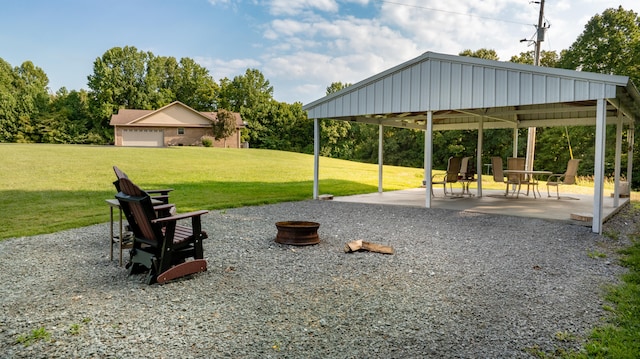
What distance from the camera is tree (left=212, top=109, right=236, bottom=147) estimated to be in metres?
34.2

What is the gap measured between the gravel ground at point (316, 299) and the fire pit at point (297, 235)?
140 millimetres

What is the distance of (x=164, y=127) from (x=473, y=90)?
31.3 metres

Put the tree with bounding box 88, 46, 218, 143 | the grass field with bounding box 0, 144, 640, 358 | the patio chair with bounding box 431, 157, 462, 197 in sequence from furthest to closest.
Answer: the tree with bounding box 88, 46, 218, 143 < the patio chair with bounding box 431, 157, 462, 197 < the grass field with bounding box 0, 144, 640, 358

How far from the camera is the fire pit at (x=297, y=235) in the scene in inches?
207

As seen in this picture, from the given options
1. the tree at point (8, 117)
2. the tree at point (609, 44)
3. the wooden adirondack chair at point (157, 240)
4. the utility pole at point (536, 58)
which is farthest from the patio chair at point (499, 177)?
the tree at point (8, 117)

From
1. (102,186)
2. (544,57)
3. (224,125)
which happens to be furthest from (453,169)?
(224,125)

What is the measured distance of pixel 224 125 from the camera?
112 feet

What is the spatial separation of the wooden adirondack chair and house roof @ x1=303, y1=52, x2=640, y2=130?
5.96 metres

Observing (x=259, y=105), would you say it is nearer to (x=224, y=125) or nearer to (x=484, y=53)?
(x=224, y=125)

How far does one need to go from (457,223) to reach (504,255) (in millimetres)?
2141

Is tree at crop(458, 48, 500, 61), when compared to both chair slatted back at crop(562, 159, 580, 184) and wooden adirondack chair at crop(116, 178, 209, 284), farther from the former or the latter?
wooden adirondack chair at crop(116, 178, 209, 284)

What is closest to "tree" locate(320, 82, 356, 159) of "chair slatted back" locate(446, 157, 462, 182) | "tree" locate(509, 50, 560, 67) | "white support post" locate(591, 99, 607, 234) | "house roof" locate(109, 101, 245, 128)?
"house roof" locate(109, 101, 245, 128)

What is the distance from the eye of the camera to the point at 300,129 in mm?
43938

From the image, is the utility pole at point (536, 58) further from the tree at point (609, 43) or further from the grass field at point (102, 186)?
the tree at point (609, 43)
